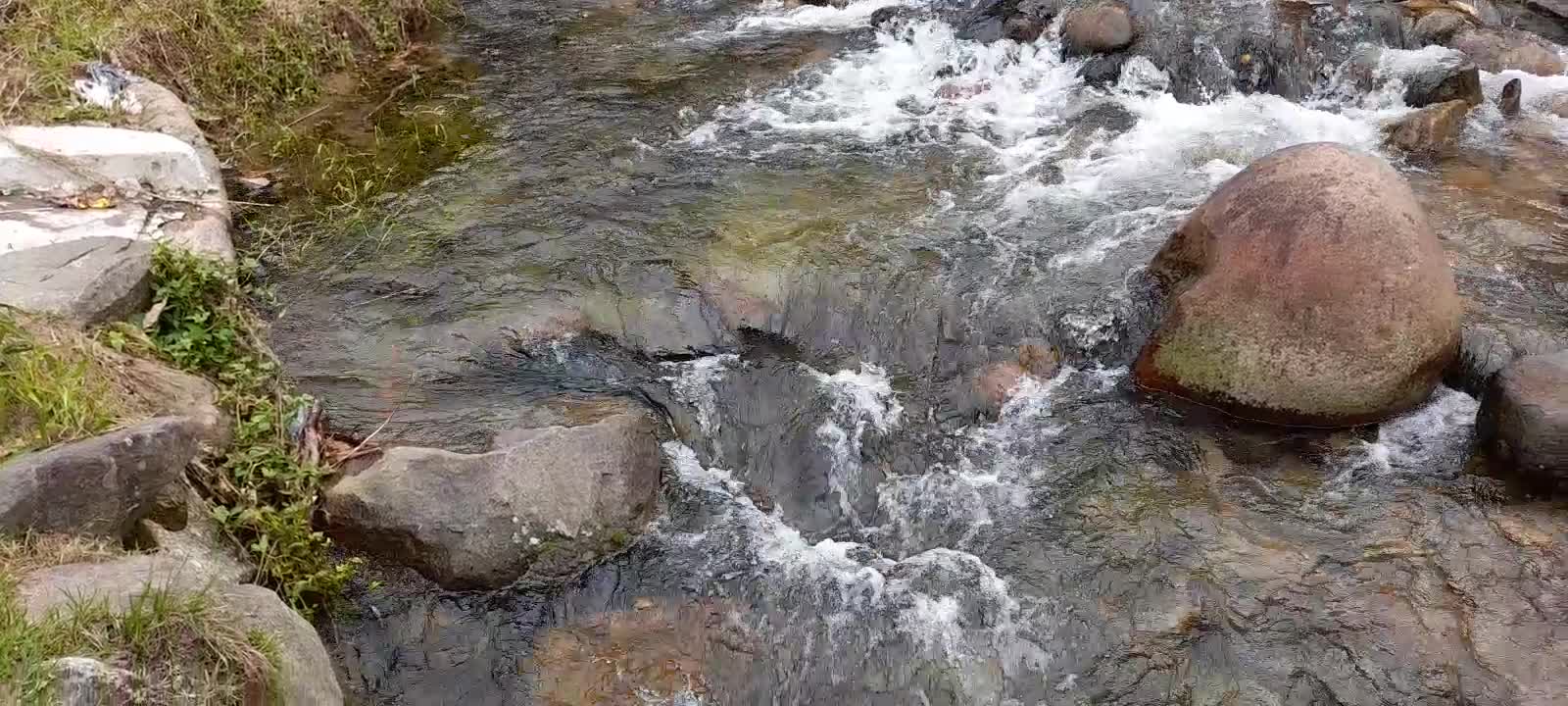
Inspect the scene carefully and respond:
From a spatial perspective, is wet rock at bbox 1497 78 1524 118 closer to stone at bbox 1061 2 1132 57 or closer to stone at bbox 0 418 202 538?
stone at bbox 1061 2 1132 57

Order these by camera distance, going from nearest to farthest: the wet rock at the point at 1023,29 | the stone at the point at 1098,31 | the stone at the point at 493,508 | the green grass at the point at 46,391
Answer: the green grass at the point at 46,391 < the stone at the point at 493,508 < the stone at the point at 1098,31 < the wet rock at the point at 1023,29

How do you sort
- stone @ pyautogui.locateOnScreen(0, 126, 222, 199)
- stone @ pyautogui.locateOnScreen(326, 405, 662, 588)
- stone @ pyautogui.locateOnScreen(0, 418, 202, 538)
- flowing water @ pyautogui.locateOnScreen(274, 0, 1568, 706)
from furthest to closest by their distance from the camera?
stone @ pyautogui.locateOnScreen(0, 126, 222, 199) < stone @ pyautogui.locateOnScreen(326, 405, 662, 588) < flowing water @ pyautogui.locateOnScreen(274, 0, 1568, 706) < stone @ pyautogui.locateOnScreen(0, 418, 202, 538)

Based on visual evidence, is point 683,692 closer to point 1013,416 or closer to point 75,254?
point 1013,416

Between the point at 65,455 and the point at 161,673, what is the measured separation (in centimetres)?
101

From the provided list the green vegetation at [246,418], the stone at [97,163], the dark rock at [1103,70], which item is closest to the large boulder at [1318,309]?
the dark rock at [1103,70]

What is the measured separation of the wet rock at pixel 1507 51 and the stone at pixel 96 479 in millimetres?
10415

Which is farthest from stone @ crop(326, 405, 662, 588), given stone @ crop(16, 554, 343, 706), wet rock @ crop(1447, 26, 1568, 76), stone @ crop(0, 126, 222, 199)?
wet rock @ crop(1447, 26, 1568, 76)

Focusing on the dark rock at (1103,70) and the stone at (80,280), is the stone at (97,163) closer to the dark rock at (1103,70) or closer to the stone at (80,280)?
the stone at (80,280)

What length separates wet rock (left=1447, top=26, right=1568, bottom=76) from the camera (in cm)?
925

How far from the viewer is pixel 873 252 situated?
267 inches

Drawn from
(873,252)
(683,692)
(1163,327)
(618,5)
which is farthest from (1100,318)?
(618,5)

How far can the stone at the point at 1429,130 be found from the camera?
7.92 meters

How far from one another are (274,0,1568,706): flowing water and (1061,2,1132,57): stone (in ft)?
1.49

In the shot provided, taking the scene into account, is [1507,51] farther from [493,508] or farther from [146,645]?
[146,645]
